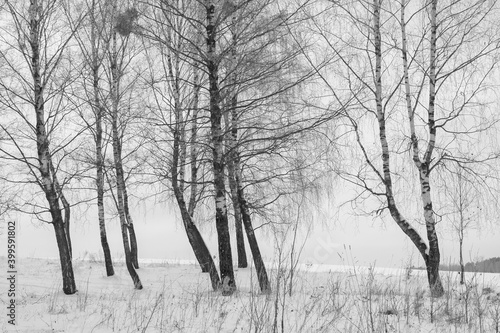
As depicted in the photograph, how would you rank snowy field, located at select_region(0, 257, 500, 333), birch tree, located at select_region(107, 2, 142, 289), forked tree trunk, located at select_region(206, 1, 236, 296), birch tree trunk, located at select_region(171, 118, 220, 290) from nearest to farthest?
snowy field, located at select_region(0, 257, 500, 333)
forked tree trunk, located at select_region(206, 1, 236, 296)
birch tree trunk, located at select_region(171, 118, 220, 290)
birch tree, located at select_region(107, 2, 142, 289)

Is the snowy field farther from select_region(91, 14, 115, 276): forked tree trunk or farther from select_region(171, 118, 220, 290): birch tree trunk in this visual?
select_region(91, 14, 115, 276): forked tree trunk

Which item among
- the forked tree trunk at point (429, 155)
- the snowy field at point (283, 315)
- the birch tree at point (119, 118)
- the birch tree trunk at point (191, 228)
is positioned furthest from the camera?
the birch tree at point (119, 118)

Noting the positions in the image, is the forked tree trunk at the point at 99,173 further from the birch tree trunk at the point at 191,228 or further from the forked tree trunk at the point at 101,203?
the birch tree trunk at the point at 191,228

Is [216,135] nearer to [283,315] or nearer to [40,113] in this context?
[40,113]

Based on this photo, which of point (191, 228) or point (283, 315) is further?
point (191, 228)

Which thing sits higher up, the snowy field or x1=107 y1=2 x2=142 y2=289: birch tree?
x1=107 y1=2 x2=142 y2=289: birch tree

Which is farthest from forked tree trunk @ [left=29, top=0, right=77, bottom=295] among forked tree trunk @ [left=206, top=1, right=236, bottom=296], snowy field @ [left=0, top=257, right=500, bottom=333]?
forked tree trunk @ [left=206, top=1, right=236, bottom=296]

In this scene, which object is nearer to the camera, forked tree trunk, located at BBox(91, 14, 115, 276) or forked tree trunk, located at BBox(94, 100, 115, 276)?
forked tree trunk, located at BBox(91, 14, 115, 276)

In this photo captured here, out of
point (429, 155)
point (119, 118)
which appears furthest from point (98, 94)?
point (429, 155)

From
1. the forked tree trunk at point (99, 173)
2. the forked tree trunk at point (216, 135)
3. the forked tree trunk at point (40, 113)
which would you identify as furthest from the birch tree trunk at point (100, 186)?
the forked tree trunk at point (216, 135)

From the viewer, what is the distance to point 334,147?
11.9 meters

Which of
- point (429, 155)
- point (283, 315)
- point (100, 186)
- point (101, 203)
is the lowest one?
point (283, 315)

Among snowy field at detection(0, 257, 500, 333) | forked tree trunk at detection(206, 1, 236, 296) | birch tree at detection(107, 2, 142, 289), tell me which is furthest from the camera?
birch tree at detection(107, 2, 142, 289)

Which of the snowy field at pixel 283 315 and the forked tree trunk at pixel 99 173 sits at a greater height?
the forked tree trunk at pixel 99 173
